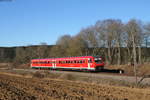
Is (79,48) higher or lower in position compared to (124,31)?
lower

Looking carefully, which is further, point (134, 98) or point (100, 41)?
point (100, 41)

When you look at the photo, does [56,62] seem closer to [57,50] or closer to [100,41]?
[100,41]

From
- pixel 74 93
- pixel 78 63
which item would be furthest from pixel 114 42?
pixel 74 93

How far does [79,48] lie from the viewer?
62.5 m

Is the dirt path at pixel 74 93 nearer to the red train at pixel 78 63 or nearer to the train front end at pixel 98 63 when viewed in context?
the train front end at pixel 98 63

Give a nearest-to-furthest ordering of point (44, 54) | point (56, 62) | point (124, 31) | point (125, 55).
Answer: point (56, 62) < point (124, 31) < point (125, 55) < point (44, 54)

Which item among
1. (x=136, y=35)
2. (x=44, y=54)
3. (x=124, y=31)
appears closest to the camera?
(x=136, y=35)

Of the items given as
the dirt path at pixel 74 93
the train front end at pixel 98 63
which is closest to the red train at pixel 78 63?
the train front end at pixel 98 63

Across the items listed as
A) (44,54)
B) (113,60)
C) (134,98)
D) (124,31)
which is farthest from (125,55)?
(134,98)

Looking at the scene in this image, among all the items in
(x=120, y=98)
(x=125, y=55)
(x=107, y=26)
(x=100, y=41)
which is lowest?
(x=120, y=98)

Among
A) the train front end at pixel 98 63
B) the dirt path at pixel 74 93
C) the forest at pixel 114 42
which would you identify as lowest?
the dirt path at pixel 74 93

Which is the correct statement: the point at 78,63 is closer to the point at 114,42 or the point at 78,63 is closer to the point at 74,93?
the point at 74,93

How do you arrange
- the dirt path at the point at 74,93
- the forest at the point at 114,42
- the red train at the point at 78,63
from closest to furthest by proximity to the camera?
the dirt path at the point at 74,93 → the red train at the point at 78,63 → the forest at the point at 114,42

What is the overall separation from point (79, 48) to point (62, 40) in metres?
14.3
